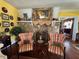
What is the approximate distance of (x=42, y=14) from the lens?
5.91m

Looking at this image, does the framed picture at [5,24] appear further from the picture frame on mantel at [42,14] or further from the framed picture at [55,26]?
the framed picture at [55,26]

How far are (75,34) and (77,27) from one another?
56cm

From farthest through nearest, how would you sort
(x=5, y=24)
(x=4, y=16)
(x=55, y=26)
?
1. (x=55, y=26)
2. (x=5, y=24)
3. (x=4, y=16)

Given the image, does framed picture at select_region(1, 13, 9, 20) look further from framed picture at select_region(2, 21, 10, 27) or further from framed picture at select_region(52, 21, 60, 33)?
framed picture at select_region(52, 21, 60, 33)

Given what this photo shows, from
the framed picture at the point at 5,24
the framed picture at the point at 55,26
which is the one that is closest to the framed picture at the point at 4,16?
the framed picture at the point at 5,24

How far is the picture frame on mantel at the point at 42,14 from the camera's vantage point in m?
5.87

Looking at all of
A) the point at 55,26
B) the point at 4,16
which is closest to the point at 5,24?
the point at 4,16

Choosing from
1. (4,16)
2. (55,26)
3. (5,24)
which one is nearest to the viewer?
(4,16)

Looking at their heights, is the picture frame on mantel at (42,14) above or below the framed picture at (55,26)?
above

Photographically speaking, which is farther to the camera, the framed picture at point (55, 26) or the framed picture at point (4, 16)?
the framed picture at point (55, 26)

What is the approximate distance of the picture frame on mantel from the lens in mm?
5867

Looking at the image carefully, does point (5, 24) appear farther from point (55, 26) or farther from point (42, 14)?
point (55, 26)

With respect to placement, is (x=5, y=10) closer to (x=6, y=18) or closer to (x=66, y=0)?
(x=6, y=18)

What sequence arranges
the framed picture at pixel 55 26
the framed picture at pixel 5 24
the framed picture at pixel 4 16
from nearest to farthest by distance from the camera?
the framed picture at pixel 4 16, the framed picture at pixel 5 24, the framed picture at pixel 55 26
